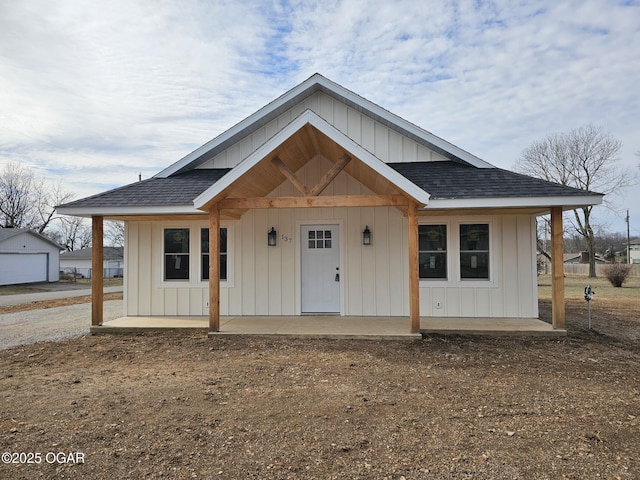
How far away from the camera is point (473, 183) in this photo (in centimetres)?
782

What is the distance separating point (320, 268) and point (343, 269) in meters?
0.54

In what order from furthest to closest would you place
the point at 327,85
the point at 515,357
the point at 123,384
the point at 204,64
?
the point at 204,64, the point at 327,85, the point at 515,357, the point at 123,384

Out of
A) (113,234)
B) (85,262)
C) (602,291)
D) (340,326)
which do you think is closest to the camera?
(340,326)

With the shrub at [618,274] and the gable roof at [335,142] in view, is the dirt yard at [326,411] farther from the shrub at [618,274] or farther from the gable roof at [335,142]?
the shrub at [618,274]

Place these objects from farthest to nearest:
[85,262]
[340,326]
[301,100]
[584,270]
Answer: [85,262]
[584,270]
[301,100]
[340,326]

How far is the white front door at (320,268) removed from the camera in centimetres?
938

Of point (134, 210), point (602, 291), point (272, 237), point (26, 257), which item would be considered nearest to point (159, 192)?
point (134, 210)

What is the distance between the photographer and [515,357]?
6.24 meters

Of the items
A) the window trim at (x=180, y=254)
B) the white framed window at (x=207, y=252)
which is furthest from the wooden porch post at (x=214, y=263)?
the window trim at (x=180, y=254)

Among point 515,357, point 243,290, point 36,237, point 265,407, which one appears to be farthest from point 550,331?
point 36,237

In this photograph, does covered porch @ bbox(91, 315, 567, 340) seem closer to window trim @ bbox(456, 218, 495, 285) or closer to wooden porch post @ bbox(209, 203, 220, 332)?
wooden porch post @ bbox(209, 203, 220, 332)

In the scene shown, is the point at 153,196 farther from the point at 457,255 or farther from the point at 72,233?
the point at 72,233

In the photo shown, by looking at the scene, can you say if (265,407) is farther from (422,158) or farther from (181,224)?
(422,158)

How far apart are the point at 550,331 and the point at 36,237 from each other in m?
34.0
